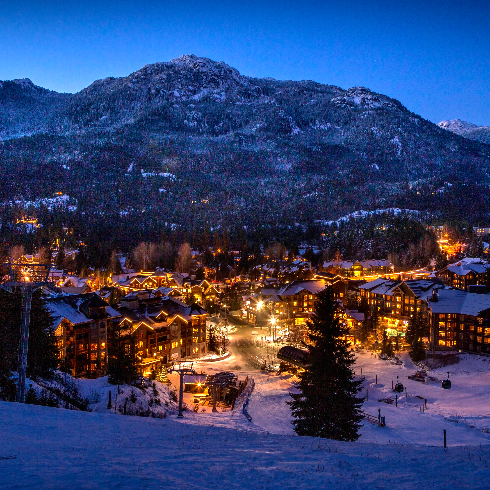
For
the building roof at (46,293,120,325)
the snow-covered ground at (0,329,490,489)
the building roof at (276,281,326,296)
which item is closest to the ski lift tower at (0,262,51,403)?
the snow-covered ground at (0,329,490,489)

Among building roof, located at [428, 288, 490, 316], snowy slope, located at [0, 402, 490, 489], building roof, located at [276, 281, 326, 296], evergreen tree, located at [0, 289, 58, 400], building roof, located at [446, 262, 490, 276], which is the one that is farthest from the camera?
building roof, located at [446, 262, 490, 276]

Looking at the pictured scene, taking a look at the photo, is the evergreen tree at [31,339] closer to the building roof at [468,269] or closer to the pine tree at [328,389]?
the pine tree at [328,389]

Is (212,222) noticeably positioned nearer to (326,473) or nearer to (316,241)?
(316,241)

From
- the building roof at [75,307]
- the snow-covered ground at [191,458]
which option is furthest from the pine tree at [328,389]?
the building roof at [75,307]

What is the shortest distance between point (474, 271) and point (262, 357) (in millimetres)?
55548

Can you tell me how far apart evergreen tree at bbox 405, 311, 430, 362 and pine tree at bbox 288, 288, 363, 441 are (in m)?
30.3

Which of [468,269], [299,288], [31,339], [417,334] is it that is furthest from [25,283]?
[468,269]

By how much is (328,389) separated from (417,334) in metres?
34.7

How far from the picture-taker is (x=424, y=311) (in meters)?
58.8

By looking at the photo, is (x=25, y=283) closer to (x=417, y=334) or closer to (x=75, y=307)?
(x=75, y=307)

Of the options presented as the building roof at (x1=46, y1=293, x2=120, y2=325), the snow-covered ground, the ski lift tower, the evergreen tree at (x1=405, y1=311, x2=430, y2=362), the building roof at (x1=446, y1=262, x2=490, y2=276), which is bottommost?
the evergreen tree at (x1=405, y1=311, x2=430, y2=362)

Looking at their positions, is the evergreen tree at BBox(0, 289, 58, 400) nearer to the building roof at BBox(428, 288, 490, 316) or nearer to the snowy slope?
the snowy slope

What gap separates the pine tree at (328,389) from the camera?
778 inches

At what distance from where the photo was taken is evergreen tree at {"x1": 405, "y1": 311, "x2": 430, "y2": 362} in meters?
47.2
